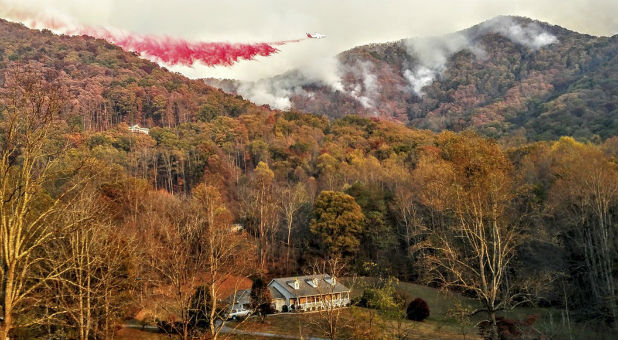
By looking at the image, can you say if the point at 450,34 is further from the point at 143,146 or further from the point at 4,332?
the point at 4,332

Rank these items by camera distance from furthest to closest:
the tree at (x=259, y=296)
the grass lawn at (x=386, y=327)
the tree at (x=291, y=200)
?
1. the tree at (x=291, y=200)
2. the tree at (x=259, y=296)
3. the grass lawn at (x=386, y=327)

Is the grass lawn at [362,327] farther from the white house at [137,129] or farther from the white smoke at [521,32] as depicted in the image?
the white smoke at [521,32]

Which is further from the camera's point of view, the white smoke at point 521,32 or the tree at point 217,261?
the white smoke at point 521,32

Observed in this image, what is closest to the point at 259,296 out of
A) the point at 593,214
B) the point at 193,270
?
the point at 193,270

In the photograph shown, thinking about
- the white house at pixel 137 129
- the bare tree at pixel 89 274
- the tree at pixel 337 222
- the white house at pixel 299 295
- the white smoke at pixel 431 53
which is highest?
the white smoke at pixel 431 53

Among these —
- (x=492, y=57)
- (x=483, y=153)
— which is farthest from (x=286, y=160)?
(x=492, y=57)

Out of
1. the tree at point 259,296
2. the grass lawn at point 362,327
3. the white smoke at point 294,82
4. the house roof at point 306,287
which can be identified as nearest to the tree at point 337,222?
the house roof at point 306,287
